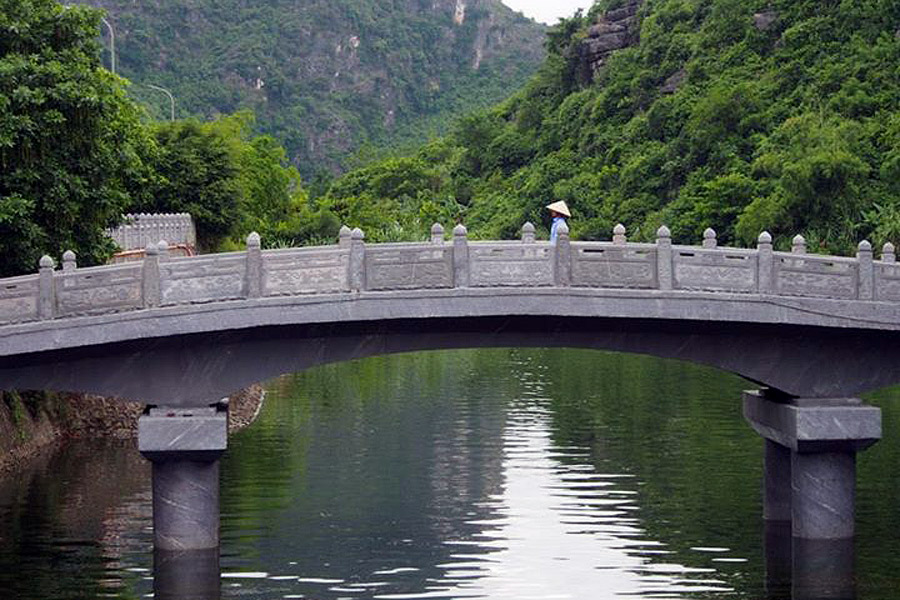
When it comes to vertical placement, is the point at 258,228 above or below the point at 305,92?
below

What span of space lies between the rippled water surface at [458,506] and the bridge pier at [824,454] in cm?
70

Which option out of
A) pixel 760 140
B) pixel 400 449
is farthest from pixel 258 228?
pixel 400 449

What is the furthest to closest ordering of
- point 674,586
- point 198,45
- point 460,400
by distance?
point 198,45
point 460,400
point 674,586

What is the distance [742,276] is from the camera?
2527 cm

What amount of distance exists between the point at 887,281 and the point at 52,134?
1406cm

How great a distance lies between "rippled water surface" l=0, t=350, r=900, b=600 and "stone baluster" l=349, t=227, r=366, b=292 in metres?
4.17

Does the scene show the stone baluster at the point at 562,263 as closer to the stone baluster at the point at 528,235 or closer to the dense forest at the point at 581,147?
the stone baluster at the point at 528,235

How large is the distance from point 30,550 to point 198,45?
170 metres

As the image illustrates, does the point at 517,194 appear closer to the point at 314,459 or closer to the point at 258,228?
the point at 258,228

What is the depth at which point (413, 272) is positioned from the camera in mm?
24719

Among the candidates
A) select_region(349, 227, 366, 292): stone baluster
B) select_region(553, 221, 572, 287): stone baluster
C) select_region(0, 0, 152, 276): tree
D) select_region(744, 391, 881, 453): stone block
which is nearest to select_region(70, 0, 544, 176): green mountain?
select_region(0, 0, 152, 276): tree

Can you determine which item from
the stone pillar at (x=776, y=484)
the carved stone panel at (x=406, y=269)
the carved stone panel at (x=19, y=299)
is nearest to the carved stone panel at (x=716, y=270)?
the carved stone panel at (x=406, y=269)

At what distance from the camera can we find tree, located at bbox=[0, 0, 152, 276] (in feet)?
96.9

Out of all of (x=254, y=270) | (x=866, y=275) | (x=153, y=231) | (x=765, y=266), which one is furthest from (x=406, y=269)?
(x=153, y=231)
